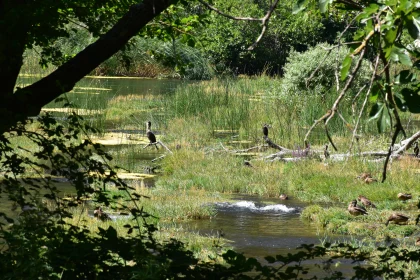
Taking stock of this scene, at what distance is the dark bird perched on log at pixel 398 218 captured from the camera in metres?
9.95

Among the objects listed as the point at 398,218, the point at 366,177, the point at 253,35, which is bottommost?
the point at 398,218

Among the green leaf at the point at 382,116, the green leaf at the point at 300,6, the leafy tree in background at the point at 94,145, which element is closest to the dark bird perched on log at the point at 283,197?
the leafy tree in background at the point at 94,145

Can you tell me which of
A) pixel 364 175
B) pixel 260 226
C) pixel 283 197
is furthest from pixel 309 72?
pixel 260 226

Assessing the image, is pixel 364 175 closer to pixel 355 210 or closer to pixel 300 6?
pixel 355 210

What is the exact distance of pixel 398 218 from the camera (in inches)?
392

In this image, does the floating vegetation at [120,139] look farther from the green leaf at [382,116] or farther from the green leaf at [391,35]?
the green leaf at [391,35]

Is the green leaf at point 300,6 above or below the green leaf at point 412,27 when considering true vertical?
above

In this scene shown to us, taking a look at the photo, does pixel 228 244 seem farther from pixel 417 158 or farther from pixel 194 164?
pixel 417 158

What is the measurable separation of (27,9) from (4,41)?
22 centimetres

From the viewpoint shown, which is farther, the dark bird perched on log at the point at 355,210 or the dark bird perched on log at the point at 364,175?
the dark bird perched on log at the point at 364,175

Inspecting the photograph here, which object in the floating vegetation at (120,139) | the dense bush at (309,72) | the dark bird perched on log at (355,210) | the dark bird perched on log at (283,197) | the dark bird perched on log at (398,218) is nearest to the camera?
the dark bird perched on log at (398,218)

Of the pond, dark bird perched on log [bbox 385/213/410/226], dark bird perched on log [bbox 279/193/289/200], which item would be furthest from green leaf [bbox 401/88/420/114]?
dark bird perched on log [bbox 279/193/289/200]

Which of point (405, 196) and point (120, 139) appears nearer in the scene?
point (405, 196)

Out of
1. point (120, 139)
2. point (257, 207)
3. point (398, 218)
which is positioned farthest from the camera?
point (120, 139)
